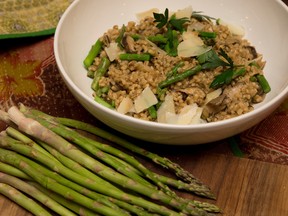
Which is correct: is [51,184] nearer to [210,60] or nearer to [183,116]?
[183,116]

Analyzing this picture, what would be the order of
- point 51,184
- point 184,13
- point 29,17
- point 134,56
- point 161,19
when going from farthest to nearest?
point 29,17, point 184,13, point 161,19, point 134,56, point 51,184

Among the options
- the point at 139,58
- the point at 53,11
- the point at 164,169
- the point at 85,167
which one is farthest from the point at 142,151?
the point at 53,11

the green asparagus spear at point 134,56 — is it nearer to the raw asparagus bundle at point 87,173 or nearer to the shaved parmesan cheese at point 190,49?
the shaved parmesan cheese at point 190,49

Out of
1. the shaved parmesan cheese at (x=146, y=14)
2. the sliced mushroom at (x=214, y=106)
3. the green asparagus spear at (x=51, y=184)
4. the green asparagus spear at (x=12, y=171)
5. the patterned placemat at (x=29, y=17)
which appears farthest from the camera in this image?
the patterned placemat at (x=29, y=17)

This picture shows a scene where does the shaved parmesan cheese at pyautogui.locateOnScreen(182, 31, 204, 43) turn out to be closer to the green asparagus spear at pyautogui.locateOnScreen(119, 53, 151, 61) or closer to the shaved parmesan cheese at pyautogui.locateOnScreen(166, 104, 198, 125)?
the green asparagus spear at pyautogui.locateOnScreen(119, 53, 151, 61)

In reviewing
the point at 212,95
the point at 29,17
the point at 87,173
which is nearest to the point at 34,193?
the point at 87,173

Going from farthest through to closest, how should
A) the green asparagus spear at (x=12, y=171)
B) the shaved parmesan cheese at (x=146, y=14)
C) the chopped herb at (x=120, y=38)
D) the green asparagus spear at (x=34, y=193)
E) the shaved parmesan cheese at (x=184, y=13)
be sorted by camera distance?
1. the shaved parmesan cheese at (x=146, y=14)
2. the shaved parmesan cheese at (x=184, y=13)
3. the chopped herb at (x=120, y=38)
4. the green asparagus spear at (x=12, y=171)
5. the green asparagus spear at (x=34, y=193)

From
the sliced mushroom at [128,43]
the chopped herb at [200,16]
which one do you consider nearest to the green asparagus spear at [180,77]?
the sliced mushroom at [128,43]
